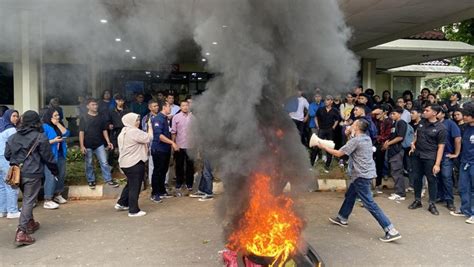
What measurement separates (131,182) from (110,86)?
8.01ft

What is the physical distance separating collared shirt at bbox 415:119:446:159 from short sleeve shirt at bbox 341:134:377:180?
1601 mm

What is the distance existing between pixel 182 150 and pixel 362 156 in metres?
3.23

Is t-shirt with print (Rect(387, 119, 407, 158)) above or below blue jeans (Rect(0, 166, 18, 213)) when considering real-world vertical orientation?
above

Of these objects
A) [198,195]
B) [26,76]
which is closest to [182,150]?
Answer: [198,195]

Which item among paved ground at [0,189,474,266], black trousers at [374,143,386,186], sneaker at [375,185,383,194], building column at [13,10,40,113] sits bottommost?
paved ground at [0,189,474,266]

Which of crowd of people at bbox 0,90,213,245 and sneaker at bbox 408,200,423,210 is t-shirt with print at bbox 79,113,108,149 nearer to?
crowd of people at bbox 0,90,213,245

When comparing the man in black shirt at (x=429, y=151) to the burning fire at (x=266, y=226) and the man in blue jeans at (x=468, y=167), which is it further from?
the burning fire at (x=266, y=226)

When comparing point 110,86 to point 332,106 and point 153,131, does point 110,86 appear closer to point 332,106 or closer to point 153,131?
point 153,131

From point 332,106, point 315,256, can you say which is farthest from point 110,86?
point 315,256

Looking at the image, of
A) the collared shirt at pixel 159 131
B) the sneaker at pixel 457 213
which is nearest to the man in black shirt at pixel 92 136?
the collared shirt at pixel 159 131

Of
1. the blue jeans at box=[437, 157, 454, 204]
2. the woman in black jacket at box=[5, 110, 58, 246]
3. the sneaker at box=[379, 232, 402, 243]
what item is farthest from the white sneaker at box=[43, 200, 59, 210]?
the blue jeans at box=[437, 157, 454, 204]

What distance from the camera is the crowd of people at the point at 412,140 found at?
596 cm

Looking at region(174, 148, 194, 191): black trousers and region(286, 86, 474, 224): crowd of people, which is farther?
region(174, 148, 194, 191): black trousers

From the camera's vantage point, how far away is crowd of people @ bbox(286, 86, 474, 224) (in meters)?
5.96
